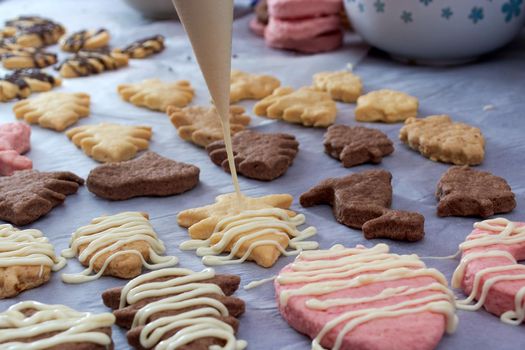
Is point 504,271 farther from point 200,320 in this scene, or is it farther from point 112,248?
point 112,248

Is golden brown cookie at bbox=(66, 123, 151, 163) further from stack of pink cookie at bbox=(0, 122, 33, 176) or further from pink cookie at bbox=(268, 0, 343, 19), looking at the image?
pink cookie at bbox=(268, 0, 343, 19)

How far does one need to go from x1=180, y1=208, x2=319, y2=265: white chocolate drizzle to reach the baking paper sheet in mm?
28

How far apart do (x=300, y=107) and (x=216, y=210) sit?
69 cm

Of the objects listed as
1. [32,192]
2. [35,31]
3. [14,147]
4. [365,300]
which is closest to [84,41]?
[35,31]

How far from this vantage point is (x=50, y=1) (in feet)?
13.4

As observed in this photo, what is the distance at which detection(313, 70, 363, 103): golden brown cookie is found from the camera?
2465 mm

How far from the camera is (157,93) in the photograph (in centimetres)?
252

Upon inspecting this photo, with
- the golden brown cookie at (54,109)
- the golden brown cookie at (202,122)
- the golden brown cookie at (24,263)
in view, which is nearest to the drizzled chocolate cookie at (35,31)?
the golden brown cookie at (54,109)

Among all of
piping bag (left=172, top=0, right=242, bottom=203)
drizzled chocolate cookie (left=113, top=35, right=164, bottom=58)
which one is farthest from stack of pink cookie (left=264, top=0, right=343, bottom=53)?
piping bag (left=172, top=0, right=242, bottom=203)

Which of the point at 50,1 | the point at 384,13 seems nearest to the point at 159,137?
the point at 384,13

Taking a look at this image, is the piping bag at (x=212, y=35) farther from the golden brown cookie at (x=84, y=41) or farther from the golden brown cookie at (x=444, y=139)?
the golden brown cookie at (x=84, y=41)

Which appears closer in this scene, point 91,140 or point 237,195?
point 237,195

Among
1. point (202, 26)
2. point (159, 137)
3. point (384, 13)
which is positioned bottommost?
point (159, 137)

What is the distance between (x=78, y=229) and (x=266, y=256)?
0.48 m
